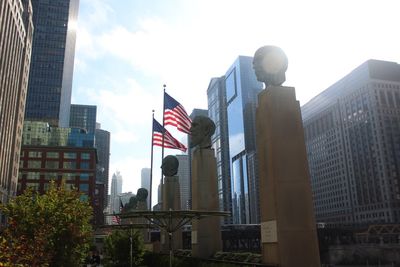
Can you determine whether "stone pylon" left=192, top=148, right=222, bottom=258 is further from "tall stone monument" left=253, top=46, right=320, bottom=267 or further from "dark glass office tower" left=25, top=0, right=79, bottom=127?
"dark glass office tower" left=25, top=0, right=79, bottom=127

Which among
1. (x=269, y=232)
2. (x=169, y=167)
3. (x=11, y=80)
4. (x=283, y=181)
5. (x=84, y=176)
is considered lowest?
(x=269, y=232)

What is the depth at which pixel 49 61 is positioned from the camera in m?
158

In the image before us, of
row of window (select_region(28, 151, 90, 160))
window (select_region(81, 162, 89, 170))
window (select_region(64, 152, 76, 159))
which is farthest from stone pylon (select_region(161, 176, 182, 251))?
window (select_region(64, 152, 76, 159))

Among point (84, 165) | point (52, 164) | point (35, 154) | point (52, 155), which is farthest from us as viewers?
point (84, 165)

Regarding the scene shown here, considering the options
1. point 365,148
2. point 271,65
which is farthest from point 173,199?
point 365,148

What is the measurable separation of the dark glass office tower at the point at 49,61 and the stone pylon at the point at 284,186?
480ft

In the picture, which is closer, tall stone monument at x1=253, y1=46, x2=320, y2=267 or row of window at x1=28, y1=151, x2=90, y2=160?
tall stone monument at x1=253, y1=46, x2=320, y2=267

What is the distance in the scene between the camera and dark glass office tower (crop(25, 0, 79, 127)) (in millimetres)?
155125

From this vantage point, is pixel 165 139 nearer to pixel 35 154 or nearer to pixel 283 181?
pixel 283 181

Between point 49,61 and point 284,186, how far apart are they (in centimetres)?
15599

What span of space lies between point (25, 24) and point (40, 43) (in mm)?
72550

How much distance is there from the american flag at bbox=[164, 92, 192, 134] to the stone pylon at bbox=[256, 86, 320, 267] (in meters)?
13.0

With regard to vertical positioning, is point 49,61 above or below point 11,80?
above

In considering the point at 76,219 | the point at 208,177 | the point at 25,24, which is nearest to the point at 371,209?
the point at 25,24
